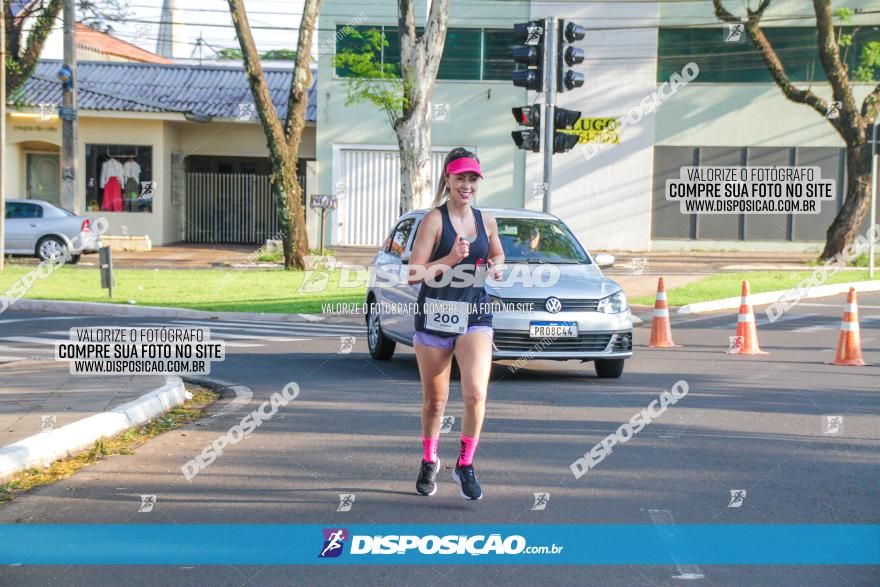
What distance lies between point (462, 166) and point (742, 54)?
93.7 feet

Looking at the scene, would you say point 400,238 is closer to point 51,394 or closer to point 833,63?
point 51,394

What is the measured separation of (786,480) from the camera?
23.9ft

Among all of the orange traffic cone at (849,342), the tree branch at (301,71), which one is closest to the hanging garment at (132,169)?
the tree branch at (301,71)

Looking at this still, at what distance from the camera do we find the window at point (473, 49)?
33.8 meters

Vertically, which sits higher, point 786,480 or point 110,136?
point 110,136

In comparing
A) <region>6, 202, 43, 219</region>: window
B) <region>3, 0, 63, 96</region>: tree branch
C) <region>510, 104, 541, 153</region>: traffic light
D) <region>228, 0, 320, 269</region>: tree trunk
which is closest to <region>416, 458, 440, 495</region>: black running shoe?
<region>510, 104, 541, 153</region>: traffic light

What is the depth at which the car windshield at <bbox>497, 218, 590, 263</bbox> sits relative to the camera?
12.1m

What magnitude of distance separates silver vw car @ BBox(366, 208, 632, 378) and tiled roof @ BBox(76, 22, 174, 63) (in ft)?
145

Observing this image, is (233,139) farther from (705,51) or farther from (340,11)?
(705,51)

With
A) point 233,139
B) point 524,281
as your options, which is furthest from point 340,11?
point 524,281

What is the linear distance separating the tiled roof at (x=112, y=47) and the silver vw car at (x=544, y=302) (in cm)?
4405

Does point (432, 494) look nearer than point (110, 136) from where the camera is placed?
Yes

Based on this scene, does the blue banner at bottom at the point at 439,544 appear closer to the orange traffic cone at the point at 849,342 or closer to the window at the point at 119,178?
the orange traffic cone at the point at 849,342

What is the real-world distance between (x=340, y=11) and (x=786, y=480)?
93.9 ft
